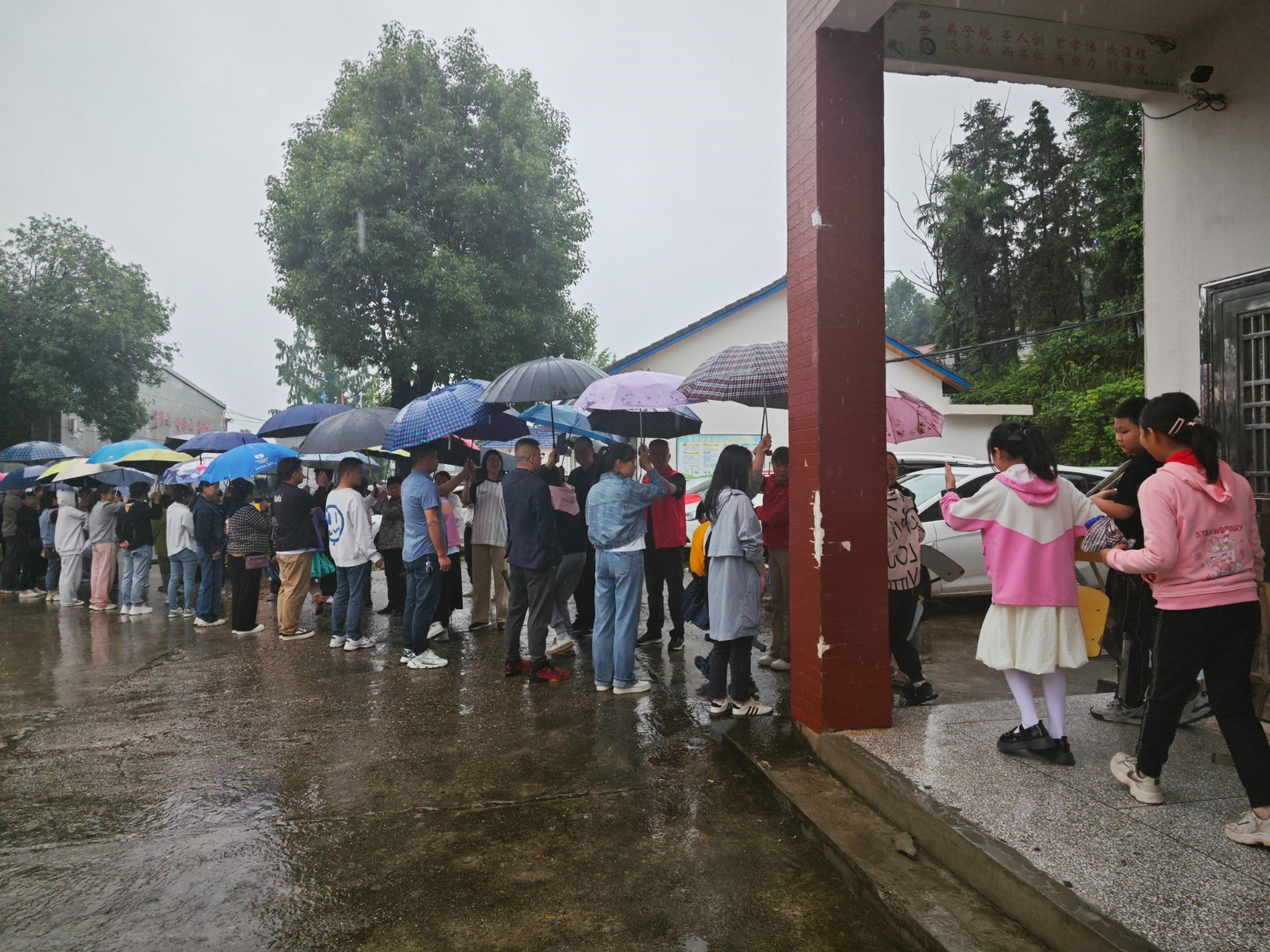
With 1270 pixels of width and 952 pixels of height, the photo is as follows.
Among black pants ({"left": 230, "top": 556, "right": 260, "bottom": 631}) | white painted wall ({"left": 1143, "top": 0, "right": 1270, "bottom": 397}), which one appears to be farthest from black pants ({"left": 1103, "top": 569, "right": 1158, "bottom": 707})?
black pants ({"left": 230, "top": 556, "right": 260, "bottom": 631})

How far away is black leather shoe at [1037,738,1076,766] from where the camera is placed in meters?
3.92

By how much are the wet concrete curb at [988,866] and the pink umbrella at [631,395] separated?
11.8 ft

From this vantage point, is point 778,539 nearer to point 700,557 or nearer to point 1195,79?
point 700,557

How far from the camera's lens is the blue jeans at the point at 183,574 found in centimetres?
1052

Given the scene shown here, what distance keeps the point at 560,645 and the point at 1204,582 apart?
528cm

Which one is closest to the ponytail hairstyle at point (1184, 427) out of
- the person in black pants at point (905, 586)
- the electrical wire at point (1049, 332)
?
the person in black pants at point (905, 586)

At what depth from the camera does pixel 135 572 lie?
10.8 m

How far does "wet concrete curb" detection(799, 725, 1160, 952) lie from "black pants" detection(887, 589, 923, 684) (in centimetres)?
144

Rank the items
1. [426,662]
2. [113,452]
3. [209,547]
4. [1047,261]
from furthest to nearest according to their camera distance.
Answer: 1. [1047,261]
2. [113,452]
3. [209,547]
4. [426,662]

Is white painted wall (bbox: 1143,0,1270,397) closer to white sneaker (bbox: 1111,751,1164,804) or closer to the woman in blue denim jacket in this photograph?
white sneaker (bbox: 1111,751,1164,804)

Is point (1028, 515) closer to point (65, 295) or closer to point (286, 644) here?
point (286, 644)

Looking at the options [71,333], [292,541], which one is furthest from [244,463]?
[71,333]

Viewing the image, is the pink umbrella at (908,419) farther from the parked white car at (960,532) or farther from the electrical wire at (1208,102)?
the electrical wire at (1208,102)

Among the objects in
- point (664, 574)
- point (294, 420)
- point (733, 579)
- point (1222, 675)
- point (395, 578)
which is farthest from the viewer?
point (294, 420)
